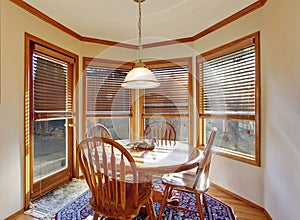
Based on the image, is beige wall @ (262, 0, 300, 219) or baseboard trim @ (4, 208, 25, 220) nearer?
beige wall @ (262, 0, 300, 219)

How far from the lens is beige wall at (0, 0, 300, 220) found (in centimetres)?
164

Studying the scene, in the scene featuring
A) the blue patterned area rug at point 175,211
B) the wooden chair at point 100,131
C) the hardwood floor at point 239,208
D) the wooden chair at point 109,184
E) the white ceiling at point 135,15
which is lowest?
the hardwood floor at point 239,208

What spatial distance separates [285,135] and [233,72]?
47.5 inches

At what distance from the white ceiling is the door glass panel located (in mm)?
1472

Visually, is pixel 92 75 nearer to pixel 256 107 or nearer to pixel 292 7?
pixel 256 107

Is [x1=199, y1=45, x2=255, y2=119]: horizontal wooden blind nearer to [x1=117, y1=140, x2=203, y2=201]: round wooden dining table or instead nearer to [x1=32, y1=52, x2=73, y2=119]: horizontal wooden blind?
[x1=117, y1=140, x2=203, y2=201]: round wooden dining table

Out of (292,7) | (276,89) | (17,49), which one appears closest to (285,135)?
(276,89)

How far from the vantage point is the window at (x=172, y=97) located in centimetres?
345

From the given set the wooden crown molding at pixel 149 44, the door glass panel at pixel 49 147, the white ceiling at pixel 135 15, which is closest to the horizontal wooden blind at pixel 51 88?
the door glass panel at pixel 49 147

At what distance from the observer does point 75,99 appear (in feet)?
10.5

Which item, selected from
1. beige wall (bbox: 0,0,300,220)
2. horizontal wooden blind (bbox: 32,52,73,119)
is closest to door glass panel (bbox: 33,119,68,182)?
horizontal wooden blind (bbox: 32,52,73,119)

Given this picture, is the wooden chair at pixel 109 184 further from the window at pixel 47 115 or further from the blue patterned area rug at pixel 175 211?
the window at pixel 47 115

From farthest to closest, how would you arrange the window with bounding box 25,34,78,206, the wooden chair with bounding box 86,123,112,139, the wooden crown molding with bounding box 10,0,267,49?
the wooden chair with bounding box 86,123,112,139 < the window with bounding box 25,34,78,206 < the wooden crown molding with bounding box 10,0,267,49

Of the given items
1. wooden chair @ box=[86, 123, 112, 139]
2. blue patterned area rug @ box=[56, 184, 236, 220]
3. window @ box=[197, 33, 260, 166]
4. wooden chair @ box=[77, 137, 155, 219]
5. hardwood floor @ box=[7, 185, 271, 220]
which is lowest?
hardwood floor @ box=[7, 185, 271, 220]
